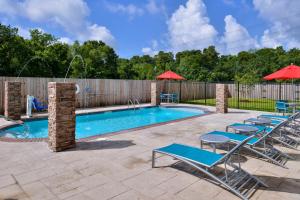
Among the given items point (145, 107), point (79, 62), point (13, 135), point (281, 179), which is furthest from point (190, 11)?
point (281, 179)

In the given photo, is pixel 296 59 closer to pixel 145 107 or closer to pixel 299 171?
pixel 145 107

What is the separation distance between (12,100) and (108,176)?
23.4ft

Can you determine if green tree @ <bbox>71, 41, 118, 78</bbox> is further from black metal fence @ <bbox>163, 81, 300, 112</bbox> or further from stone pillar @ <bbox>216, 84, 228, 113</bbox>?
stone pillar @ <bbox>216, 84, 228, 113</bbox>

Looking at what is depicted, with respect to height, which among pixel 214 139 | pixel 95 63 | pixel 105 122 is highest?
pixel 95 63

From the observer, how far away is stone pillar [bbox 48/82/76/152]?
4949mm

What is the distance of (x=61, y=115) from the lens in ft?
16.4

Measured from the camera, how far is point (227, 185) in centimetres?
322

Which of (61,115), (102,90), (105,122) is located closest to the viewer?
(61,115)

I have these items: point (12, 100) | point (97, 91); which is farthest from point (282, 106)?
point (12, 100)

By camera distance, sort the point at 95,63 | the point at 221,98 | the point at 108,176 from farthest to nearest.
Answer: the point at 95,63 < the point at 221,98 < the point at 108,176

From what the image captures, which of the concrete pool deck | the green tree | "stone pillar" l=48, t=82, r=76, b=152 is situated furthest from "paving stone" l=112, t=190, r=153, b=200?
the green tree

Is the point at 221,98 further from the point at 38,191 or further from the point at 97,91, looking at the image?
the point at 38,191

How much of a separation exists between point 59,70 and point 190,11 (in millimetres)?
14842

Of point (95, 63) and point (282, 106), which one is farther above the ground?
point (95, 63)
